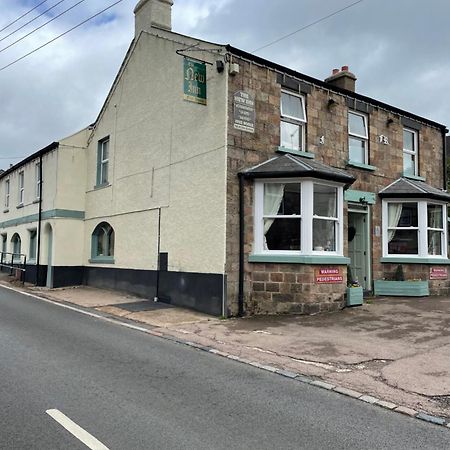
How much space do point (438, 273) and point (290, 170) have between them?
6.97 metres

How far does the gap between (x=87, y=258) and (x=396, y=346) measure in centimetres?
1250

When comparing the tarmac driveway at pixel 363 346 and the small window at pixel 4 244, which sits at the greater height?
the small window at pixel 4 244

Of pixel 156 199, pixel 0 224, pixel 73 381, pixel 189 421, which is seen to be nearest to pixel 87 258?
pixel 156 199

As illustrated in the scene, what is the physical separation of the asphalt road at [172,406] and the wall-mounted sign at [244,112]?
6.07m

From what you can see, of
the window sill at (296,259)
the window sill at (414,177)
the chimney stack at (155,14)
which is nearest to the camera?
the window sill at (296,259)

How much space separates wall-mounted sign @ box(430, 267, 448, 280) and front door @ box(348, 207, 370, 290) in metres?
2.06

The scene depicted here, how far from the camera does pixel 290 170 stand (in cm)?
1130

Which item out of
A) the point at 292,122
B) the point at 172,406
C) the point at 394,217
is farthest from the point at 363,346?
the point at 394,217

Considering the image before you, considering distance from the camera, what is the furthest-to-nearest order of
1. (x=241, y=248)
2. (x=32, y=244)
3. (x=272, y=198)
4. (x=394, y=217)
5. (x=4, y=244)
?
1. (x=4, y=244)
2. (x=32, y=244)
3. (x=394, y=217)
4. (x=272, y=198)
5. (x=241, y=248)

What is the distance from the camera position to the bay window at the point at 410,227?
14852mm

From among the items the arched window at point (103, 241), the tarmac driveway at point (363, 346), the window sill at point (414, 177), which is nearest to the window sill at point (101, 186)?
the arched window at point (103, 241)

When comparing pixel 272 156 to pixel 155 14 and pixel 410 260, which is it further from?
pixel 155 14

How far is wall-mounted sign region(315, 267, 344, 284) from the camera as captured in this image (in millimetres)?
11266

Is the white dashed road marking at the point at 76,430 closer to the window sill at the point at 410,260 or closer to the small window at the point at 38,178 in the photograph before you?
the window sill at the point at 410,260
